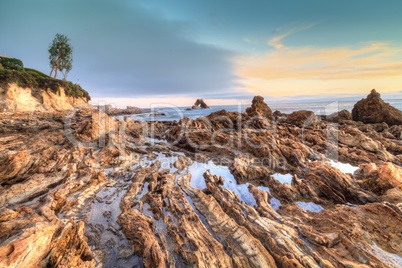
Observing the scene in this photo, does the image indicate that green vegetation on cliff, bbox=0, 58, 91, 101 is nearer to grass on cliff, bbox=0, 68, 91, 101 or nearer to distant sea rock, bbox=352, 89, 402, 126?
grass on cliff, bbox=0, 68, 91, 101

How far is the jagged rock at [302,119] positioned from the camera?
95.8 feet

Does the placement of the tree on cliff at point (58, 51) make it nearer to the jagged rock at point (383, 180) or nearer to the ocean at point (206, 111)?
the ocean at point (206, 111)

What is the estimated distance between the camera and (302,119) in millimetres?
30531

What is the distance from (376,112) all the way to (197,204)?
4146cm

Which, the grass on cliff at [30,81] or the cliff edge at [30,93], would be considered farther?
the grass on cliff at [30,81]

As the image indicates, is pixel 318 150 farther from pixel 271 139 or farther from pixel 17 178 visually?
pixel 17 178

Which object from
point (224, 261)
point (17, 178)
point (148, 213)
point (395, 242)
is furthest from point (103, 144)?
point (395, 242)

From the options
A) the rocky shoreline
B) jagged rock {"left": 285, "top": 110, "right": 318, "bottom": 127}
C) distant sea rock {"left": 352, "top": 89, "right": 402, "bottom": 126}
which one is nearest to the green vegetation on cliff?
the rocky shoreline

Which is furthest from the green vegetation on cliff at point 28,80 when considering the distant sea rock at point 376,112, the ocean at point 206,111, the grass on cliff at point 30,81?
the distant sea rock at point 376,112

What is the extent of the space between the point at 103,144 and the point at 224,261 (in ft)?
55.1

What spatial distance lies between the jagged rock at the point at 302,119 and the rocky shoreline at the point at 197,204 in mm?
8833

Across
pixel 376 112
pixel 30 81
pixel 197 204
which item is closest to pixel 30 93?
pixel 30 81

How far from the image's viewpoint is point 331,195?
10883 mm

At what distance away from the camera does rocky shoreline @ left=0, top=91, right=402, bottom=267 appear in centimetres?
625
